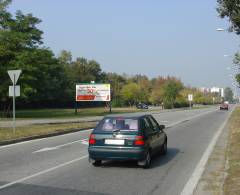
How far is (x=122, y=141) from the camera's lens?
11.4 m

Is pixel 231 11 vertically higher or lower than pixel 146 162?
higher

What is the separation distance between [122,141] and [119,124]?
59 cm

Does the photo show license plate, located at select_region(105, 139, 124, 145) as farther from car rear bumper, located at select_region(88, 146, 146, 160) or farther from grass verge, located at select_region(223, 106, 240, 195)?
grass verge, located at select_region(223, 106, 240, 195)

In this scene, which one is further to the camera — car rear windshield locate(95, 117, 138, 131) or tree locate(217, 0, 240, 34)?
tree locate(217, 0, 240, 34)

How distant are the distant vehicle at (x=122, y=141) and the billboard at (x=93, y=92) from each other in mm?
49118

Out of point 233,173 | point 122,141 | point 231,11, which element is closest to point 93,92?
point 231,11

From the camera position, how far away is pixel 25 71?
49.9m

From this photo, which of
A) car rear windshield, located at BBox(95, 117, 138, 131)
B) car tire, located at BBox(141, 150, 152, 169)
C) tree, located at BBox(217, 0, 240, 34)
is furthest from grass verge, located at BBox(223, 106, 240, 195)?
tree, located at BBox(217, 0, 240, 34)

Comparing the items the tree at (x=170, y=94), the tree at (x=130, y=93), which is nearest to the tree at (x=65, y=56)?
the tree at (x=130, y=93)

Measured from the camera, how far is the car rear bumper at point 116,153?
11188 millimetres

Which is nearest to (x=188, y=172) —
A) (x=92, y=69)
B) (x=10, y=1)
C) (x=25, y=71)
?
(x=25, y=71)

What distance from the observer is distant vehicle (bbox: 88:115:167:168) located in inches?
443

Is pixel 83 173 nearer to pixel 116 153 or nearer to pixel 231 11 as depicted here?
pixel 116 153

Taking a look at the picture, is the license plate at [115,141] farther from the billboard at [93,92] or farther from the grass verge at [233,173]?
the billboard at [93,92]
